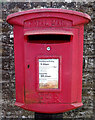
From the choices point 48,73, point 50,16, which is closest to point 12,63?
point 48,73

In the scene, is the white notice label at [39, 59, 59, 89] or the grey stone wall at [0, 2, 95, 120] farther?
the grey stone wall at [0, 2, 95, 120]

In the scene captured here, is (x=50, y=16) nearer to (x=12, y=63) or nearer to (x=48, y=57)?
(x=48, y=57)

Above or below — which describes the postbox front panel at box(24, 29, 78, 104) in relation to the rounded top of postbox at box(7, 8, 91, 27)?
below

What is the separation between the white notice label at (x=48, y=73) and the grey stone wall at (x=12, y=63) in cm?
94

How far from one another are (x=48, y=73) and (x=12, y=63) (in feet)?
3.24

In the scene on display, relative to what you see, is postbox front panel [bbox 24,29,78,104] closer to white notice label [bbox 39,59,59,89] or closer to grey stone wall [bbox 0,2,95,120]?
white notice label [bbox 39,59,59,89]

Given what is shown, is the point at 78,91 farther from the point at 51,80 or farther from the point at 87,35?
the point at 87,35

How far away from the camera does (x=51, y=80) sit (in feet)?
4.89

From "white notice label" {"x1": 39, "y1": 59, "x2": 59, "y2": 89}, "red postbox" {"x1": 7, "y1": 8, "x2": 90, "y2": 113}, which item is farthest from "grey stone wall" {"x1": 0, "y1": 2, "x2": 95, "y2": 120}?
"white notice label" {"x1": 39, "y1": 59, "x2": 59, "y2": 89}

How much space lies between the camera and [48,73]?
4.87 ft

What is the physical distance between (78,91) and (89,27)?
114cm

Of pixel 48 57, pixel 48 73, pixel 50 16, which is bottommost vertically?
pixel 48 73

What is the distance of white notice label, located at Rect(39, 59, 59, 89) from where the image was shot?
1461mm

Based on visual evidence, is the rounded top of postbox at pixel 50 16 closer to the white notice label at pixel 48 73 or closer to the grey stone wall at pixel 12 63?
the white notice label at pixel 48 73
